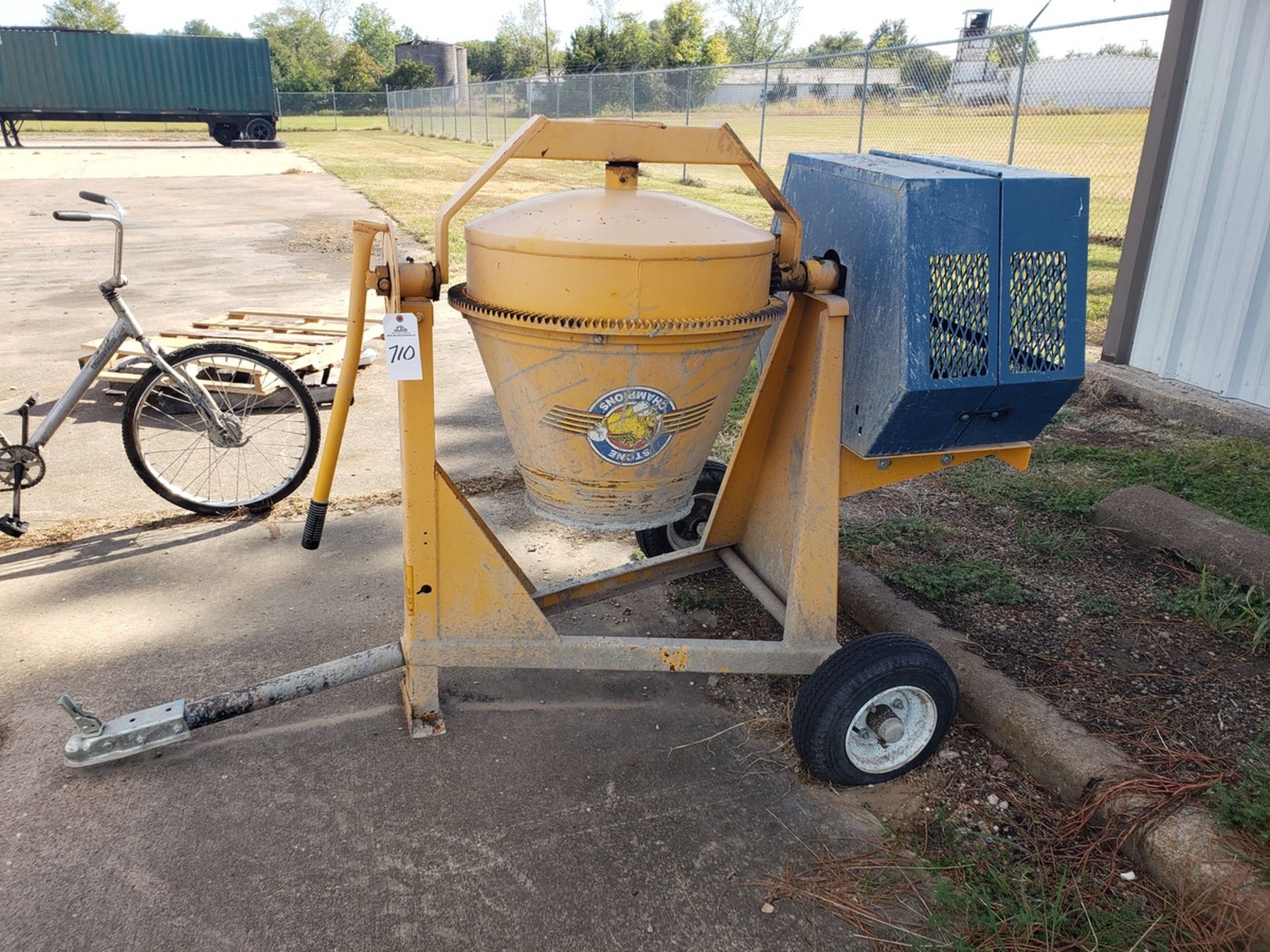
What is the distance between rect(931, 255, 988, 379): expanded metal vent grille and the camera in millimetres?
2350

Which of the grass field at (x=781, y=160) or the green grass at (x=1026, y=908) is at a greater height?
the grass field at (x=781, y=160)

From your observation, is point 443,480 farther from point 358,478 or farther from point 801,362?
point 358,478

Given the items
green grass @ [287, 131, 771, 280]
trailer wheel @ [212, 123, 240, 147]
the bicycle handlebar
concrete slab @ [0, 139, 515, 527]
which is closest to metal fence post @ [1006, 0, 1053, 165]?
green grass @ [287, 131, 771, 280]

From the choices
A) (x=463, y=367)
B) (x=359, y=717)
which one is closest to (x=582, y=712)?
(x=359, y=717)

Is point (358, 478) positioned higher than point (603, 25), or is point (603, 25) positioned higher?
point (603, 25)

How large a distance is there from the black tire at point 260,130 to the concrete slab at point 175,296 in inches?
597

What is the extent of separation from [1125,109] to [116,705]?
10.5 meters

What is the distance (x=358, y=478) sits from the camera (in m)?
4.68

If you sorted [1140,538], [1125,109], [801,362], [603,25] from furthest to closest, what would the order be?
1. [603,25]
2. [1125,109]
3. [1140,538]
4. [801,362]

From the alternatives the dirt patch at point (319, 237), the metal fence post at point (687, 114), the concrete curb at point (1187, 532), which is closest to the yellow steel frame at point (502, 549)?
the concrete curb at point (1187, 532)

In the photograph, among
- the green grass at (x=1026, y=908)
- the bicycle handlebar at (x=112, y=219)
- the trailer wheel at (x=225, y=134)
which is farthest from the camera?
the trailer wheel at (x=225, y=134)

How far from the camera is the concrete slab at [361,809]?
2.15m

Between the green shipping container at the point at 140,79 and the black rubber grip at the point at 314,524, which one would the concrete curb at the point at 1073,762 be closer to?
the black rubber grip at the point at 314,524

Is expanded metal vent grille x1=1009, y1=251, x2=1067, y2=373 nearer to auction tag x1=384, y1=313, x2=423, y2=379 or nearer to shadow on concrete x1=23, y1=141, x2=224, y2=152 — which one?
auction tag x1=384, y1=313, x2=423, y2=379
